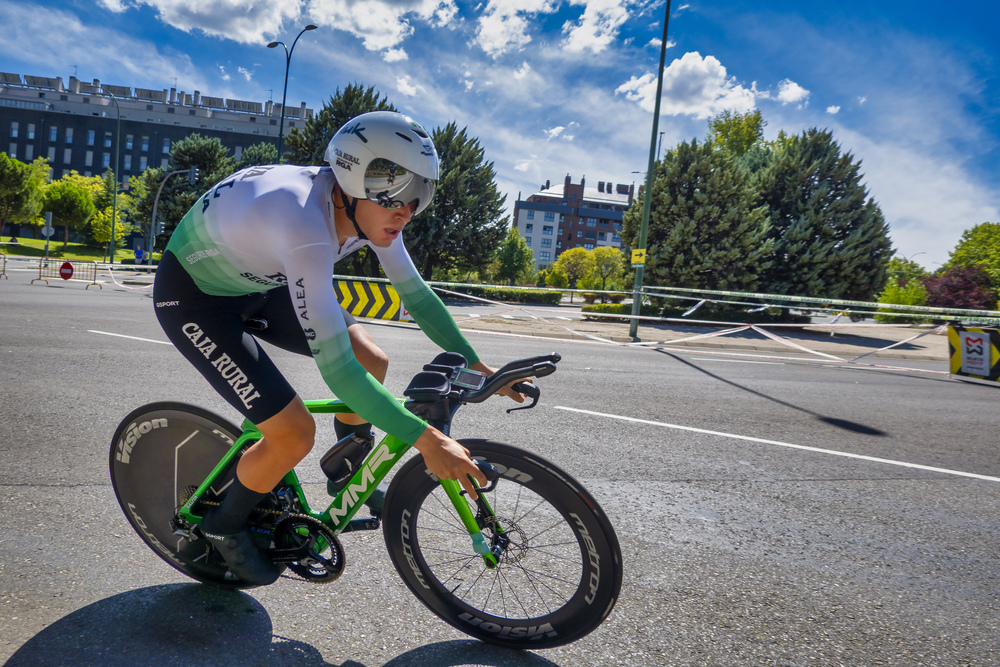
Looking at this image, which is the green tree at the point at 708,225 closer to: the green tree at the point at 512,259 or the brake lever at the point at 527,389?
the brake lever at the point at 527,389

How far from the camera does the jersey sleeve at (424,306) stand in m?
2.31

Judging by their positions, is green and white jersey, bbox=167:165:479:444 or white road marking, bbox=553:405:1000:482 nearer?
green and white jersey, bbox=167:165:479:444

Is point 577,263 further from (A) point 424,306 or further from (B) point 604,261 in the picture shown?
(A) point 424,306

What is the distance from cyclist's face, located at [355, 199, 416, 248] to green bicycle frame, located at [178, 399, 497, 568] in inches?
25.8

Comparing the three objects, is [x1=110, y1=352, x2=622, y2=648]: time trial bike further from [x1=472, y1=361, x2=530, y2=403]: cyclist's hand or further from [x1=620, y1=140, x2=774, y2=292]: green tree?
[x1=620, y1=140, x2=774, y2=292]: green tree

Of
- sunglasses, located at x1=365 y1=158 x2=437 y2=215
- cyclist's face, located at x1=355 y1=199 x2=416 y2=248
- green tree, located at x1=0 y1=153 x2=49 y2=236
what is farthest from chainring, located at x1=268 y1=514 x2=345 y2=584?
green tree, located at x1=0 y1=153 x2=49 y2=236

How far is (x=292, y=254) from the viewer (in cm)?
168

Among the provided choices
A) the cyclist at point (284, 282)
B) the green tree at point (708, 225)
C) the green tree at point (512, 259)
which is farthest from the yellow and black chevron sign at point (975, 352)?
the green tree at point (512, 259)

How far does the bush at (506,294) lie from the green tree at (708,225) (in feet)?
41.6

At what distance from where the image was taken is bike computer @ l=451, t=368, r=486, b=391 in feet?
6.09

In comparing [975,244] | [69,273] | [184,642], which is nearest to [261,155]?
[69,273]

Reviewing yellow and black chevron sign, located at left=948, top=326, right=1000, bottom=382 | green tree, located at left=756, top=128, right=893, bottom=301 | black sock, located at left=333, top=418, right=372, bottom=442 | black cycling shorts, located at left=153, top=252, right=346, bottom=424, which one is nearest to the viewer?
black cycling shorts, located at left=153, top=252, right=346, bottom=424

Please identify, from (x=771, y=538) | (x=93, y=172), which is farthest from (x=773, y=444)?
(x=93, y=172)

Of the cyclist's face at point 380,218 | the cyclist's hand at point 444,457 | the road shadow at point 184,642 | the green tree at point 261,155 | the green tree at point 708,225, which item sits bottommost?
the road shadow at point 184,642
